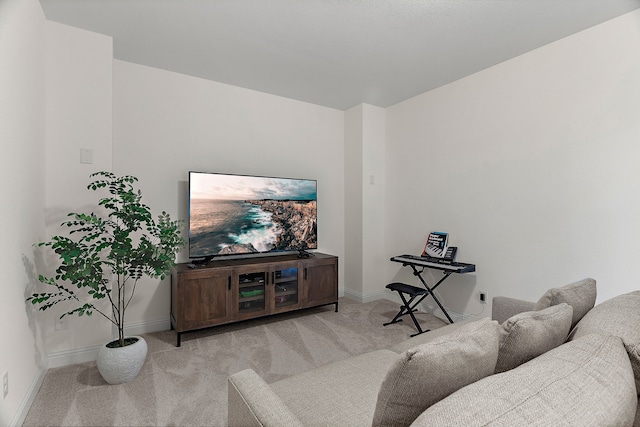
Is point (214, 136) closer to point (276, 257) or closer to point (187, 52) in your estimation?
point (187, 52)

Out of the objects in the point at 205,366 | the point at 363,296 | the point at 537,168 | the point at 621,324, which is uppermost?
the point at 537,168

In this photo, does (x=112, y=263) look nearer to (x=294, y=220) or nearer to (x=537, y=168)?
(x=294, y=220)

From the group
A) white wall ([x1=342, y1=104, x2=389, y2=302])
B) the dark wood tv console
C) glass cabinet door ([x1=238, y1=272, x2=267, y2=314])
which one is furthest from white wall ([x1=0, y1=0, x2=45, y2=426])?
white wall ([x1=342, y1=104, x2=389, y2=302])

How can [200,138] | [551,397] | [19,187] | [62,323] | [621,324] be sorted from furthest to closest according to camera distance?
[200,138], [62,323], [19,187], [621,324], [551,397]

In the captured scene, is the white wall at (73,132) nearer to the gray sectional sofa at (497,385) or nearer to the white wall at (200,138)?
the white wall at (200,138)

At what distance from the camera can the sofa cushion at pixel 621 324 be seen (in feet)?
3.43

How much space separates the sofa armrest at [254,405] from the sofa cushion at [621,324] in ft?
3.58

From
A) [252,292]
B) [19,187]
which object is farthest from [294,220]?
[19,187]

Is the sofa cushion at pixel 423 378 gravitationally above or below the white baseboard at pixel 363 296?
above

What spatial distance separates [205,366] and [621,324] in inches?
103

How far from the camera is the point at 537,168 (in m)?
2.97

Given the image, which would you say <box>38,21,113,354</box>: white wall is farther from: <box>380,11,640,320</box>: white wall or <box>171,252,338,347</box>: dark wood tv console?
<box>380,11,640,320</box>: white wall

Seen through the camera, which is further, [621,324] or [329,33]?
[329,33]

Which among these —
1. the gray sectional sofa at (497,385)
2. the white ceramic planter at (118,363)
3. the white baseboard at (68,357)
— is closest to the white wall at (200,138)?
the white baseboard at (68,357)
